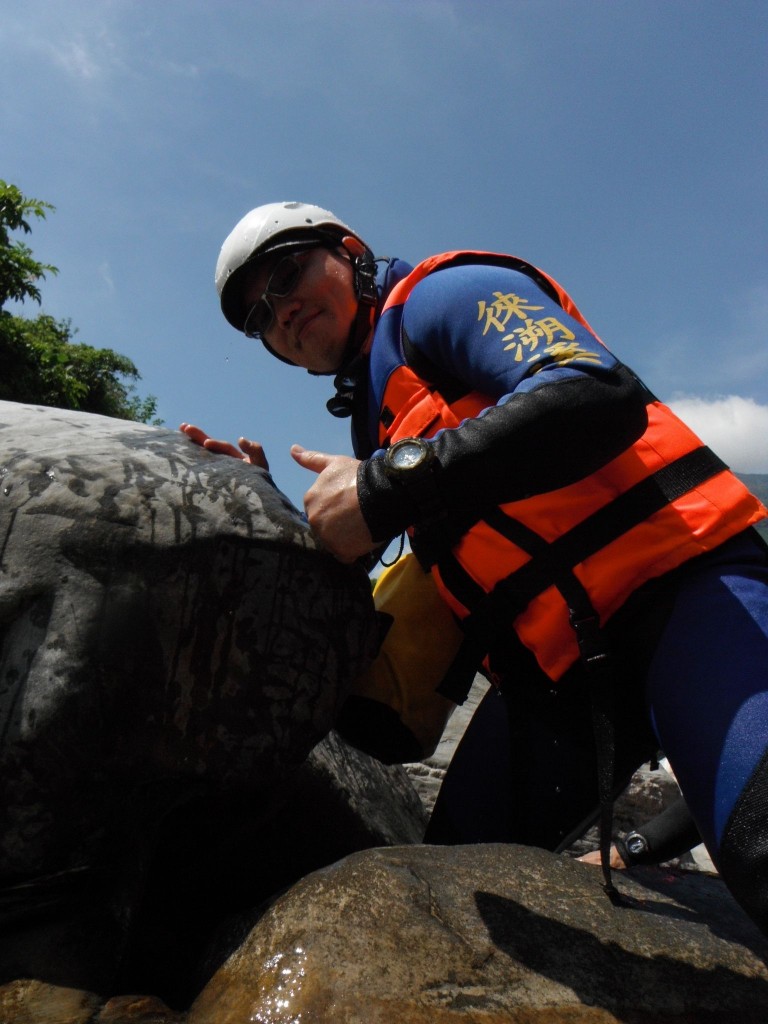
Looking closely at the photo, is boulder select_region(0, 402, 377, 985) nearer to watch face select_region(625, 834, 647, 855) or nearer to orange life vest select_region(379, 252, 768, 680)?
orange life vest select_region(379, 252, 768, 680)

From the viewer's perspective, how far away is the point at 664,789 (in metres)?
4.59

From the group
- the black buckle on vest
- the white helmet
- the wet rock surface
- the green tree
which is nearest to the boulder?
the wet rock surface

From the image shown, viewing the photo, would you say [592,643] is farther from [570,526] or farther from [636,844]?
[636,844]

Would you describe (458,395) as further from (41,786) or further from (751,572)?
(41,786)

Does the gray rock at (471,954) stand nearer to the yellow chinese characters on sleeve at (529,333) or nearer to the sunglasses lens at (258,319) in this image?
the yellow chinese characters on sleeve at (529,333)

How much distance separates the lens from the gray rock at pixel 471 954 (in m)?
1.46

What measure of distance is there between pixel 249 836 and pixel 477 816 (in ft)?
2.95

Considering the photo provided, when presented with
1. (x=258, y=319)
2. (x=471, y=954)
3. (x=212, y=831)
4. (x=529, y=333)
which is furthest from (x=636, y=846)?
(x=258, y=319)

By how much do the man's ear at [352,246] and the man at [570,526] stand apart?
63 centimetres

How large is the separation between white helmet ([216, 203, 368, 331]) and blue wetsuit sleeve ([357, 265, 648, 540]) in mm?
1000

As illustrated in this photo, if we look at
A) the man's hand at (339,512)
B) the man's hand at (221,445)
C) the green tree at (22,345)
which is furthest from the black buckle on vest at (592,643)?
the green tree at (22,345)

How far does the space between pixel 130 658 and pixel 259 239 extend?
5.46 ft

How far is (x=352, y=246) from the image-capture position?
290 centimetres

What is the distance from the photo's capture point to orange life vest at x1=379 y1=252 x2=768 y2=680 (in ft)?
6.32
